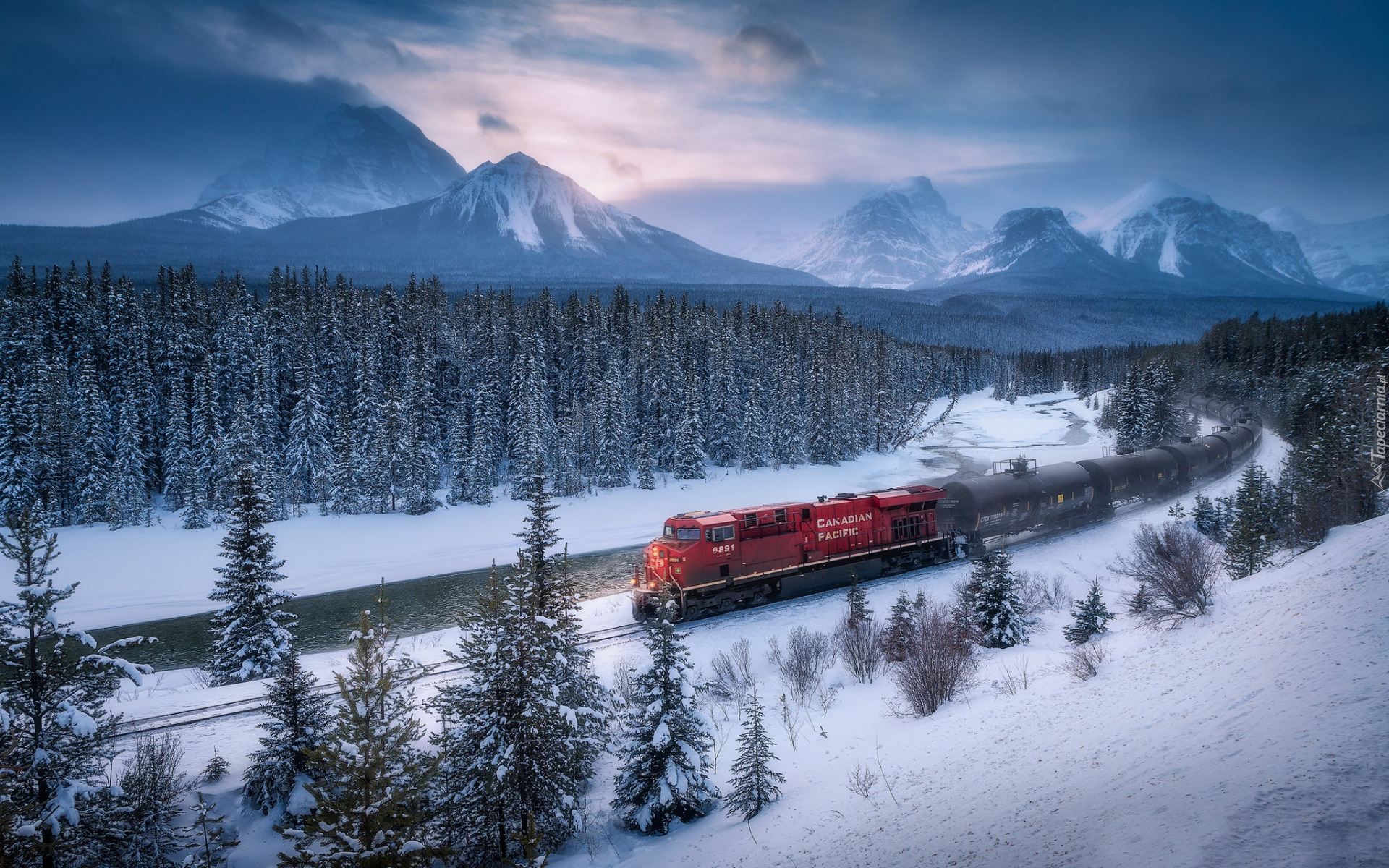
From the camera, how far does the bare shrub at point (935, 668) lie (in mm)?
18641

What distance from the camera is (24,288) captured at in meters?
60.6

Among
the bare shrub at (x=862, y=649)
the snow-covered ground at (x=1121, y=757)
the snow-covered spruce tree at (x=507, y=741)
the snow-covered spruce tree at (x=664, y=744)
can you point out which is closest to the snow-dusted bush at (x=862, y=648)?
the bare shrub at (x=862, y=649)

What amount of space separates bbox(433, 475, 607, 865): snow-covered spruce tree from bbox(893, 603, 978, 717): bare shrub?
10.3 m

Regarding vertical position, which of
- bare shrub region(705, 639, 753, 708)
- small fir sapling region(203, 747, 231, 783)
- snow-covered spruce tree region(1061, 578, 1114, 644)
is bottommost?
bare shrub region(705, 639, 753, 708)

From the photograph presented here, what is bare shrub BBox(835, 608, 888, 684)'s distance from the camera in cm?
2322

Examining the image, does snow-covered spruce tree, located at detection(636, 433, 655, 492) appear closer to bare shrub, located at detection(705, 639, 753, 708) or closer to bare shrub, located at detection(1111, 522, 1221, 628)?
bare shrub, located at detection(705, 639, 753, 708)

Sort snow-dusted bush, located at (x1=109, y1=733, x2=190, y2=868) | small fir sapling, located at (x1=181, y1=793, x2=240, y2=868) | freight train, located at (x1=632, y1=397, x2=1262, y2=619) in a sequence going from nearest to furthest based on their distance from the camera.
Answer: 1. snow-dusted bush, located at (x1=109, y1=733, x2=190, y2=868)
2. small fir sapling, located at (x1=181, y1=793, x2=240, y2=868)
3. freight train, located at (x1=632, y1=397, x2=1262, y2=619)

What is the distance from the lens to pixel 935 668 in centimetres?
1886

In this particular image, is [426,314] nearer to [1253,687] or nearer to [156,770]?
[156,770]

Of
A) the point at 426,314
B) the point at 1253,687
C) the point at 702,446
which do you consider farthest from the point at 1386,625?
the point at 426,314

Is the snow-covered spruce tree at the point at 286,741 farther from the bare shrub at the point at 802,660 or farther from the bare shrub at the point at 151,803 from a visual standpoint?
the bare shrub at the point at 802,660

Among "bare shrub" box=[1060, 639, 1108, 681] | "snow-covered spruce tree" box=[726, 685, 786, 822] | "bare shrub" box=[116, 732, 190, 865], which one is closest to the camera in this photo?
"bare shrub" box=[116, 732, 190, 865]

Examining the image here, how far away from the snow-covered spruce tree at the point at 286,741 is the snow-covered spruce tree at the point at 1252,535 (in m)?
30.2

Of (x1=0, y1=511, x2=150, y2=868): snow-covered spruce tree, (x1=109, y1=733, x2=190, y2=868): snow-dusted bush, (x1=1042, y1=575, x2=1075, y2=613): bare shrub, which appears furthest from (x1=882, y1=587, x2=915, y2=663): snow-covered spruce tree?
(x1=0, y1=511, x2=150, y2=868): snow-covered spruce tree
